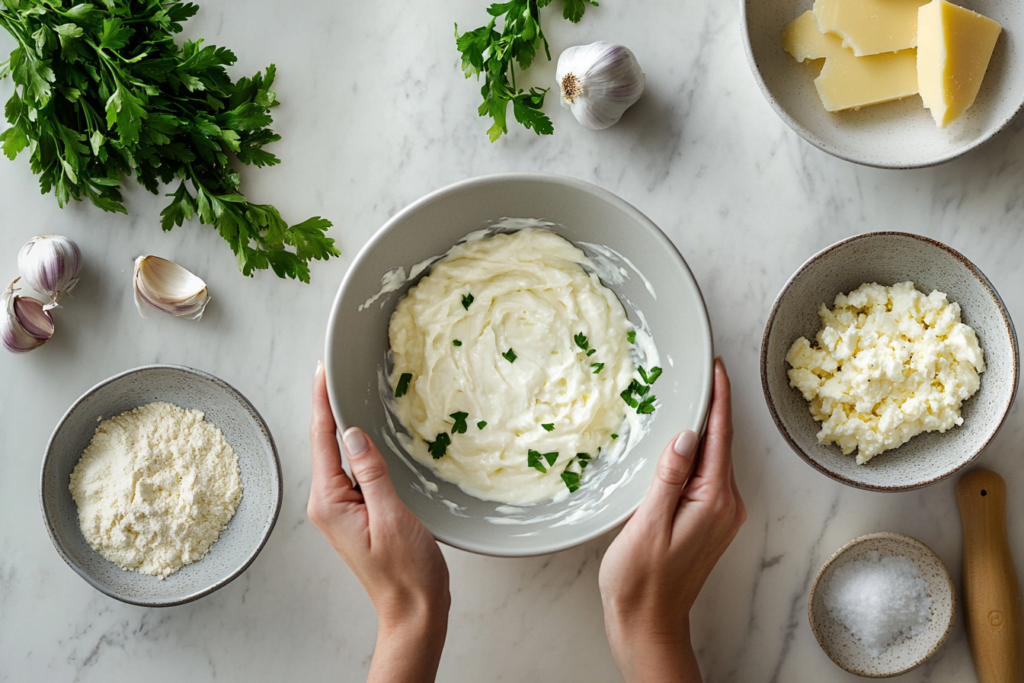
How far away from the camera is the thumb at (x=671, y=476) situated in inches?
53.6

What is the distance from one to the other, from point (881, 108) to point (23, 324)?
2.17 m

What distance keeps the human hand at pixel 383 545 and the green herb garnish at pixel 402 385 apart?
174mm

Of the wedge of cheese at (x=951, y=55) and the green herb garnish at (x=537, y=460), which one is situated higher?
the wedge of cheese at (x=951, y=55)

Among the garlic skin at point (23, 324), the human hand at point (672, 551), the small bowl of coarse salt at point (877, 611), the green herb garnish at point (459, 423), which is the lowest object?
the small bowl of coarse salt at point (877, 611)

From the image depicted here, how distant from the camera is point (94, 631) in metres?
1.77

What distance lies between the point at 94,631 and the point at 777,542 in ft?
5.87

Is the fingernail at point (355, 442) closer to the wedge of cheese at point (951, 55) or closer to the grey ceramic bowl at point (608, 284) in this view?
the grey ceramic bowl at point (608, 284)

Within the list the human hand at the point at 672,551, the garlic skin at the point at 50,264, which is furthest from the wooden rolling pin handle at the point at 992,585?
the garlic skin at the point at 50,264

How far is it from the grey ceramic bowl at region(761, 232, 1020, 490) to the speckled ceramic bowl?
221 millimetres

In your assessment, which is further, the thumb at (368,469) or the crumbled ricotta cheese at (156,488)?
the crumbled ricotta cheese at (156,488)

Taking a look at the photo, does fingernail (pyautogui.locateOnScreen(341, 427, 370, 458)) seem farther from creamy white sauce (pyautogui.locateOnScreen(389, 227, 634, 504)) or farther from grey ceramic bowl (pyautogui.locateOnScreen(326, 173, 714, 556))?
creamy white sauce (pyautogui.locateOnScreen(389, 227, 634, 504))

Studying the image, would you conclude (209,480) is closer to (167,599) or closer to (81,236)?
(167,599)

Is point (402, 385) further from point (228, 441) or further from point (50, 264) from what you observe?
point (50, 264)

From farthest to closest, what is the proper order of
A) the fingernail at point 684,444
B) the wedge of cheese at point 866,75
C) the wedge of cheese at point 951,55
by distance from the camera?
the wedge of cheese at point 866,75 → the wedge of cheese at point 951,55 → the fingernail at point 684,444
